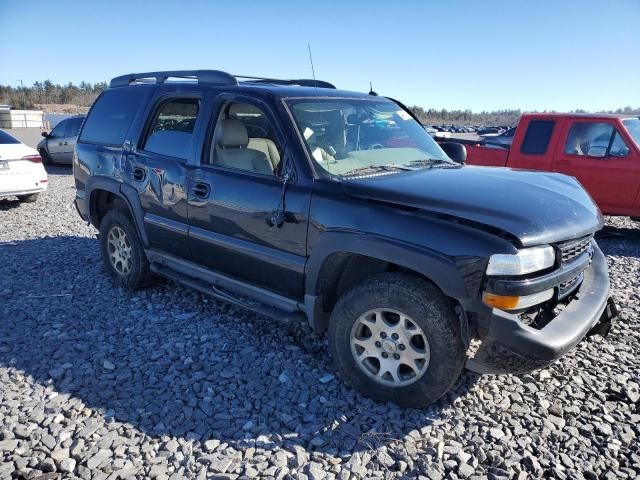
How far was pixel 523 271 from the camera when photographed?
2.53 metres

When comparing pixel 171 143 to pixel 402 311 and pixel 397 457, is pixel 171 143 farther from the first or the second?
pixel 397 457

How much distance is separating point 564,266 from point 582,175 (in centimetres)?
539

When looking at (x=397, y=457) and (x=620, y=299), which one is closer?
(x=397, y=457)

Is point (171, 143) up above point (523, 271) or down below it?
above

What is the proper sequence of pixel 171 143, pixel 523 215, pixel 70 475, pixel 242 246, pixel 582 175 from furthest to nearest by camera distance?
pixel 582 175
pixel 171 143
pixel 242 246
pixel 523 215
pixel 70 475

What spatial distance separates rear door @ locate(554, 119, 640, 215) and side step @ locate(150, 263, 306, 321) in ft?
19.5

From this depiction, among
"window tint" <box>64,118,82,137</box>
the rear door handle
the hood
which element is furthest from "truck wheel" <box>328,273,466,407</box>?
"window tint" <box>64,118,82,137</box>

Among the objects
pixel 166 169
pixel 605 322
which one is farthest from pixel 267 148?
pixel 605 322

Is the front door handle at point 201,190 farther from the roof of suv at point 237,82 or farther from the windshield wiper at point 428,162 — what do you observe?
the windshield wiper at point 428,162

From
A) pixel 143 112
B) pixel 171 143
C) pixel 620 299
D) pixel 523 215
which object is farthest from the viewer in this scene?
pixel 620 299

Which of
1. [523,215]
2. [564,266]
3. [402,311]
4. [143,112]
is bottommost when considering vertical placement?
[402,311]

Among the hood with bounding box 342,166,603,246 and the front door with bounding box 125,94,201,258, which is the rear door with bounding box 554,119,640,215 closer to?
the hood with bounding box 342,166,603,246

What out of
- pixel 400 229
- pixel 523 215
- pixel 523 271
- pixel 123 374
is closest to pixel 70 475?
pixel 123 374

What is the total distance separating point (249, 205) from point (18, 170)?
23.5 ft
